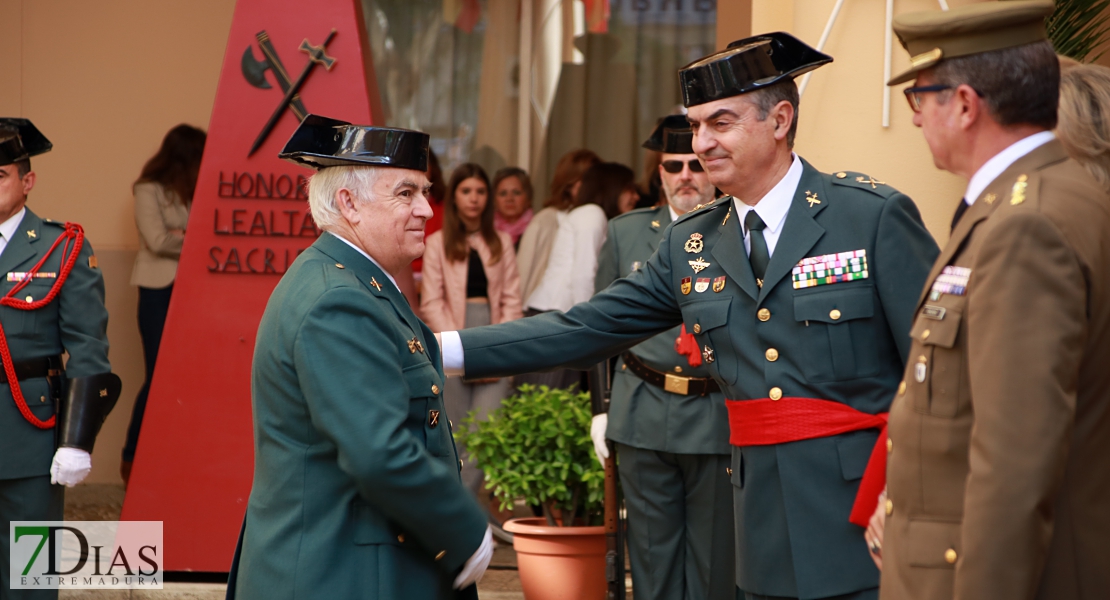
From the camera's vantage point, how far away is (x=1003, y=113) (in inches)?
67.6

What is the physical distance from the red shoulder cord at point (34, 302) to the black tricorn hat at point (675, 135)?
2.26 m

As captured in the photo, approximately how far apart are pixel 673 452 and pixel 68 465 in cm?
214

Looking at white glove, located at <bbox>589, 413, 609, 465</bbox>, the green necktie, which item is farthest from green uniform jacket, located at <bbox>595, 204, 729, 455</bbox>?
the green necktie

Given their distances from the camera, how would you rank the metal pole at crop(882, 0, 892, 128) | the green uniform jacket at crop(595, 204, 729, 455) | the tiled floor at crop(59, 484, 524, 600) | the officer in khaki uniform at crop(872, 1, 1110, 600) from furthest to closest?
the tiled floor at crop(59, 484, 524, 600)
the metal pole at crop(882, 0, 892, 128)
the green uniform jacket at crop(595, 204, 729, 455)
the officer in khaki uniform at crop(872, 1, 1110, 600)

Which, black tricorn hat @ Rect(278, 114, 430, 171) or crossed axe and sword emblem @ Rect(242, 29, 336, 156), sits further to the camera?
crossed axe and sword emblem @ Rect(242, 29, 336, 156)

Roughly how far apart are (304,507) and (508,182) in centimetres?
488

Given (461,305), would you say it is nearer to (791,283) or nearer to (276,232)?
(276,232)

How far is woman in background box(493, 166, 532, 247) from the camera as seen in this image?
6902 mm

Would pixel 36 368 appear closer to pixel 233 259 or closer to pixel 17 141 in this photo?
pixel 17 141

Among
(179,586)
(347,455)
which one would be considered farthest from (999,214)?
(179,586)

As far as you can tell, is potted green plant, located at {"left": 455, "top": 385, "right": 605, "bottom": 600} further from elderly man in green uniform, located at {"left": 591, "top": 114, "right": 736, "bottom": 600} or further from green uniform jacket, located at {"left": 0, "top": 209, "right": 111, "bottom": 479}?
green uniform jacket, located at {"left": 0, "top": 209, "right": 111, "bottom": 479}

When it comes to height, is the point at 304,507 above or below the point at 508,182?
below

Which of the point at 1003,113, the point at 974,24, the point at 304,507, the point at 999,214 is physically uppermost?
the point at 974,24

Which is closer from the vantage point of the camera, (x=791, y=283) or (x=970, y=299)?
(x=970, y=299)
